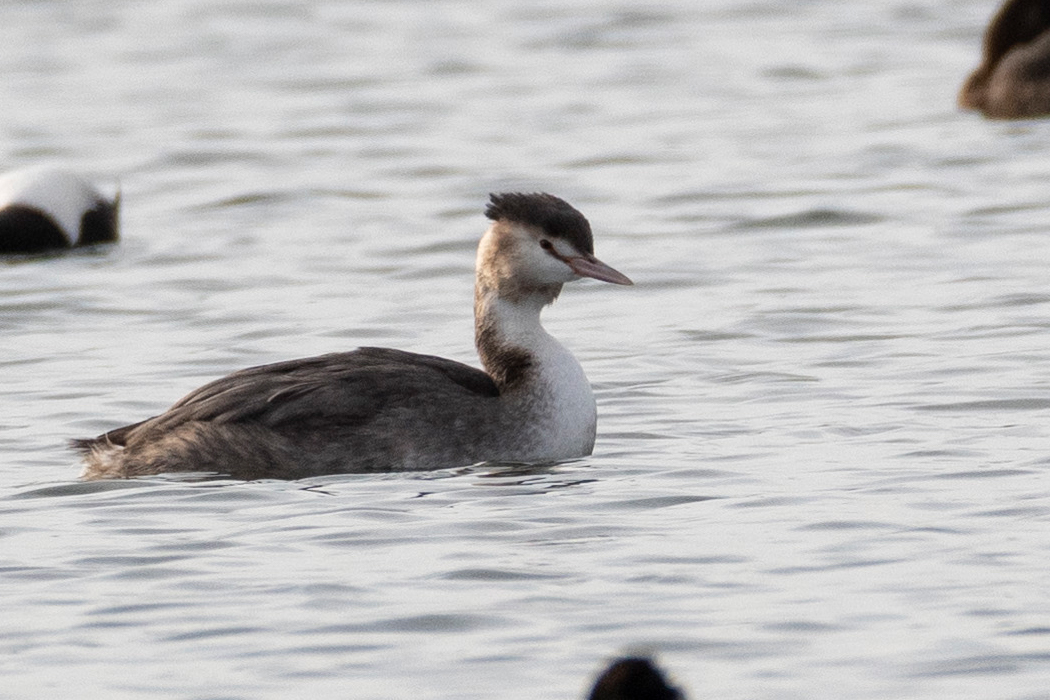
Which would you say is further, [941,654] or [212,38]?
[212,38]

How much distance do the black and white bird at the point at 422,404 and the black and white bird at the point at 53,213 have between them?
626cm

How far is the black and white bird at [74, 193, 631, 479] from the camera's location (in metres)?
9.33

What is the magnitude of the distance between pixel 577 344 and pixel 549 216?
9.02 ft

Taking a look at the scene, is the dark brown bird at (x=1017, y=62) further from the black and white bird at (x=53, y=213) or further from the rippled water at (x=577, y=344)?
the black and white bird at (x=53, y=213)

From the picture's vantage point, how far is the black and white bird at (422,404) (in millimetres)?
9328

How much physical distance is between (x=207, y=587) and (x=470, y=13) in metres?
19.0

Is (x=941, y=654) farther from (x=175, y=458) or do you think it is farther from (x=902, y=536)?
(x=175, y=458)

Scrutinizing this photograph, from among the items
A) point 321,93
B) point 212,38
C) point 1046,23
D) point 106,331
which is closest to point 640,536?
point 106,331

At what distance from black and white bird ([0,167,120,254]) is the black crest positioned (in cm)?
654

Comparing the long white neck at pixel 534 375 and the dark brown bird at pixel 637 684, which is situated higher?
the dark brown bird at pixel 637 684

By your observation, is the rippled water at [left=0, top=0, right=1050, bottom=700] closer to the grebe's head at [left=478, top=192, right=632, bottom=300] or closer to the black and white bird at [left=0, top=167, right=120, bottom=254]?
the black and white bird at [left=0, top=167, right=120, bottom=254]

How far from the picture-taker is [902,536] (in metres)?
8.16

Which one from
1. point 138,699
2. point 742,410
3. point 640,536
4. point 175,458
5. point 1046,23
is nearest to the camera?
point 138,699

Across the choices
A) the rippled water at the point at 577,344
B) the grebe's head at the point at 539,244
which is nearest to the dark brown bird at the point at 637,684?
the rippled water at the point at 577,344
